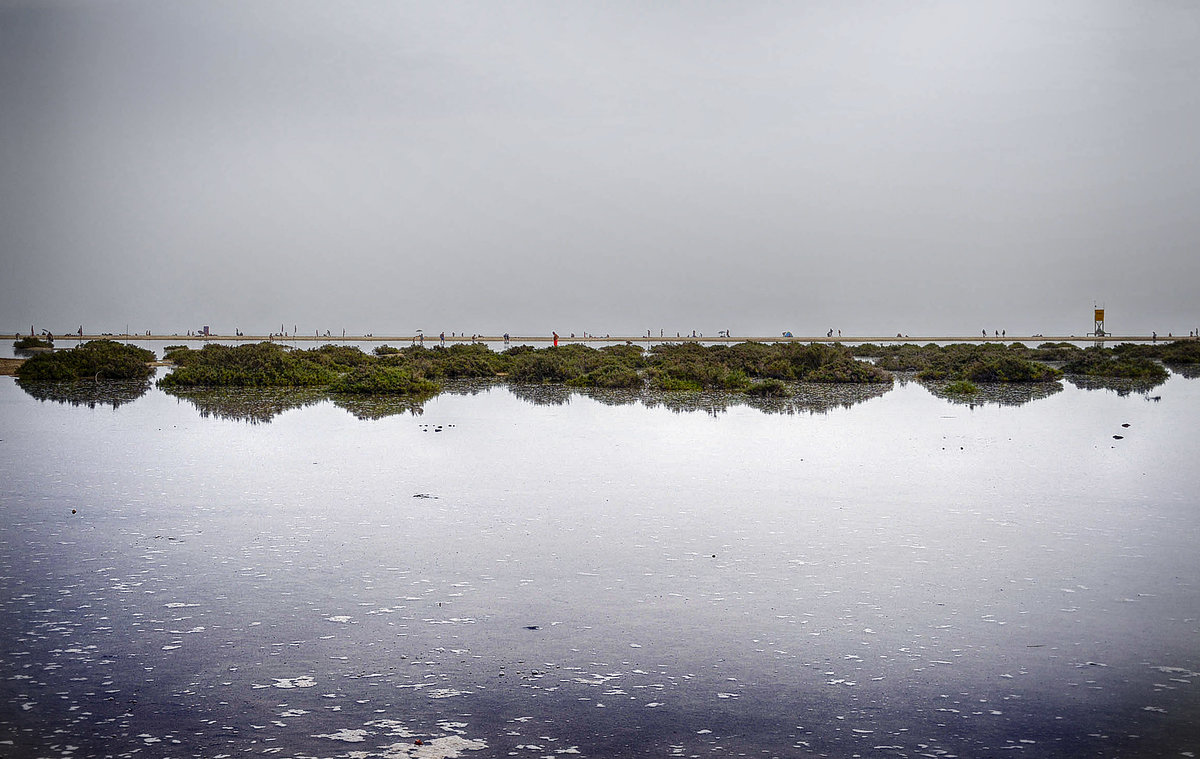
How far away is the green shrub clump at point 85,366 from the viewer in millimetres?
29516

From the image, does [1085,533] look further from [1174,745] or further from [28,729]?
[28,729]

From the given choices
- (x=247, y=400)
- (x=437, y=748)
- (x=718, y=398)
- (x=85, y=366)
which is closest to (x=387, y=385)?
(x=247, y=400)

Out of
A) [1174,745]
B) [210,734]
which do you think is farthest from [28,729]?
[1174,745]

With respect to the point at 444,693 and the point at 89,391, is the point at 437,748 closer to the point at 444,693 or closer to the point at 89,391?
the point at 444,693

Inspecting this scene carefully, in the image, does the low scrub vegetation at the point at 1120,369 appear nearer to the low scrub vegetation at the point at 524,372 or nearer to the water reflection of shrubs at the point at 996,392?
the water reflection of shrubs at the point at 996,392

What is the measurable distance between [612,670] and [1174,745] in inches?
108

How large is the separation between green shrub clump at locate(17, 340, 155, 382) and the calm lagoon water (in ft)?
60.3

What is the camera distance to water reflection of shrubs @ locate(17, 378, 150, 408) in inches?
848

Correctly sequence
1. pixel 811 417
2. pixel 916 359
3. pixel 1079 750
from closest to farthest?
pixel 1079 750
pixel 811 417
pixel 916 359

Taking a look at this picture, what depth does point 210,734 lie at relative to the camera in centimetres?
446

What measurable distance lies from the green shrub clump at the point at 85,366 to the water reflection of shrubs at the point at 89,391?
75 cm

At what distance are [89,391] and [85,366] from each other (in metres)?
7.14

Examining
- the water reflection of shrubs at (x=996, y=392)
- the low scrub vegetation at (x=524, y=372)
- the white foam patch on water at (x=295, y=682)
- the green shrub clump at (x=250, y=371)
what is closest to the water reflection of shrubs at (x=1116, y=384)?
the water reflection of shrubs at (x=996, y=392)

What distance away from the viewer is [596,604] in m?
6.37
